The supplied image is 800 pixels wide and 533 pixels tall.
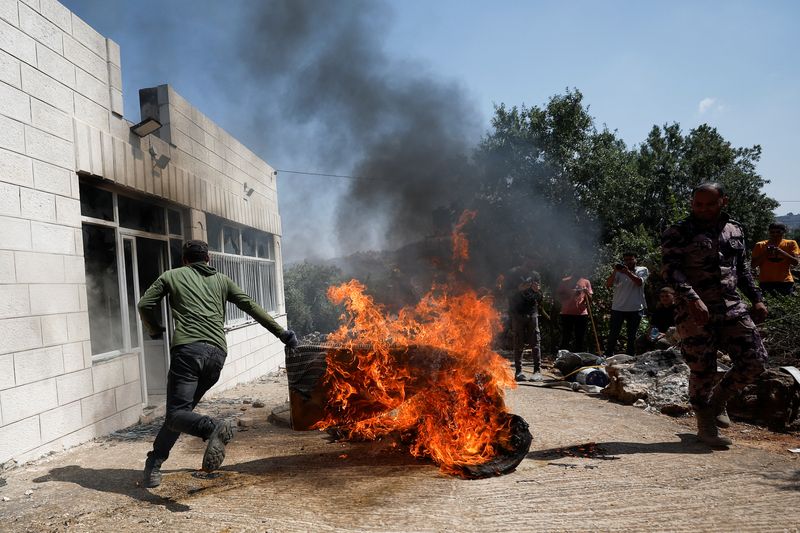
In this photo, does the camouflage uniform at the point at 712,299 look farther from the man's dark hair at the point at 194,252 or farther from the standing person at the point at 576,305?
the standing person at the point at 576,305

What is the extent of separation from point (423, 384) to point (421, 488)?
3.54 ft

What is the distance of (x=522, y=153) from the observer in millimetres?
15203

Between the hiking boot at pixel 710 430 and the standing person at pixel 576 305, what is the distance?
520 centimetres

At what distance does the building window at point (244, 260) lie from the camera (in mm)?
8916

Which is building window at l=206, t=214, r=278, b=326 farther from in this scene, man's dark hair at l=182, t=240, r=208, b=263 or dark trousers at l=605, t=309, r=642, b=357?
dark trousers at l=605, t=309, r=642, b=357

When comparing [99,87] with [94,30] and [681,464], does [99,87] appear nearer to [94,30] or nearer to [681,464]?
[94,30]

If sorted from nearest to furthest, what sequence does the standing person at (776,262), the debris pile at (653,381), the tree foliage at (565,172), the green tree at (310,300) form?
the debris pile at (653,381)
the standing person at (776,262)
the tree foliage at (565,172)
the green tree at (310,300)

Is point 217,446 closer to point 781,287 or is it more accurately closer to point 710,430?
point 710,430

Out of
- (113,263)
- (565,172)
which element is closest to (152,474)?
(113,263)

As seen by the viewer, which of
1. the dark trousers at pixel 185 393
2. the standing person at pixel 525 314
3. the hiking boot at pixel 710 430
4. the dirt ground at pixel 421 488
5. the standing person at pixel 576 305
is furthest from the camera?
the standing person at pixel 576 305

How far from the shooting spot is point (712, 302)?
4238 millimetres

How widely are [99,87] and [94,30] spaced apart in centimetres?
67

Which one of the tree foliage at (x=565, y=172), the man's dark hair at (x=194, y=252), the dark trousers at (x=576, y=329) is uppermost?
the tree foliage at (x=565, y=172)

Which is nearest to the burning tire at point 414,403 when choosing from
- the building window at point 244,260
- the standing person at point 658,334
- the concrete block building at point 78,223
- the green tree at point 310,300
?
the concrete block building at point 78,223
